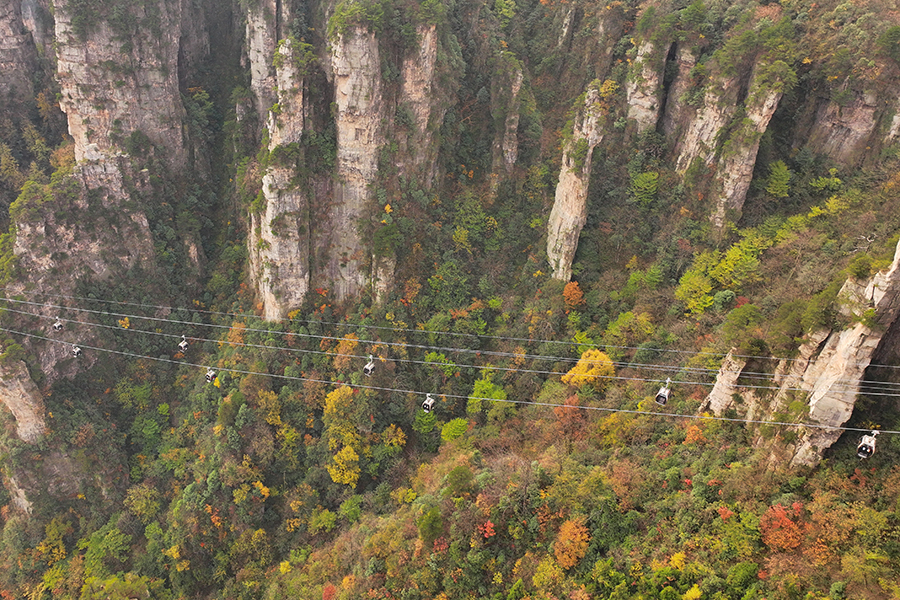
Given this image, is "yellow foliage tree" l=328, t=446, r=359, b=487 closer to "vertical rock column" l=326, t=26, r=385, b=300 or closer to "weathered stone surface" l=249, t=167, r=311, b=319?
"weathered stone surface" l=249, t=167, r=311, b=319

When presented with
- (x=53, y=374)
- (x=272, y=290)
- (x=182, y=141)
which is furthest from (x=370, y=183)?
(x=53, y=374)

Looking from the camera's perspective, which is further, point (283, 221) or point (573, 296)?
point (283, 221)

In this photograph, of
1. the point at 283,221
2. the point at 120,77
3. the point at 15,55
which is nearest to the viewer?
the point at 283,221

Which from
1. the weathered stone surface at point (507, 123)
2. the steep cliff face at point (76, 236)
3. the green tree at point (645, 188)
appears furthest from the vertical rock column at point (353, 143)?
the green tree at point (645, 188)

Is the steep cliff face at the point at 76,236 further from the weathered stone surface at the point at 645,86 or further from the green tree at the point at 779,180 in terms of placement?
the green tree at the point at 779,180

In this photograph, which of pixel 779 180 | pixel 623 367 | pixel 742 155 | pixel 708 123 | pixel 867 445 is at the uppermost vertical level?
pixel 708 123

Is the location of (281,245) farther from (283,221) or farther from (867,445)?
(867,445)

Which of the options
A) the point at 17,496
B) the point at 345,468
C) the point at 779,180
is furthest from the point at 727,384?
the point at 17,496
